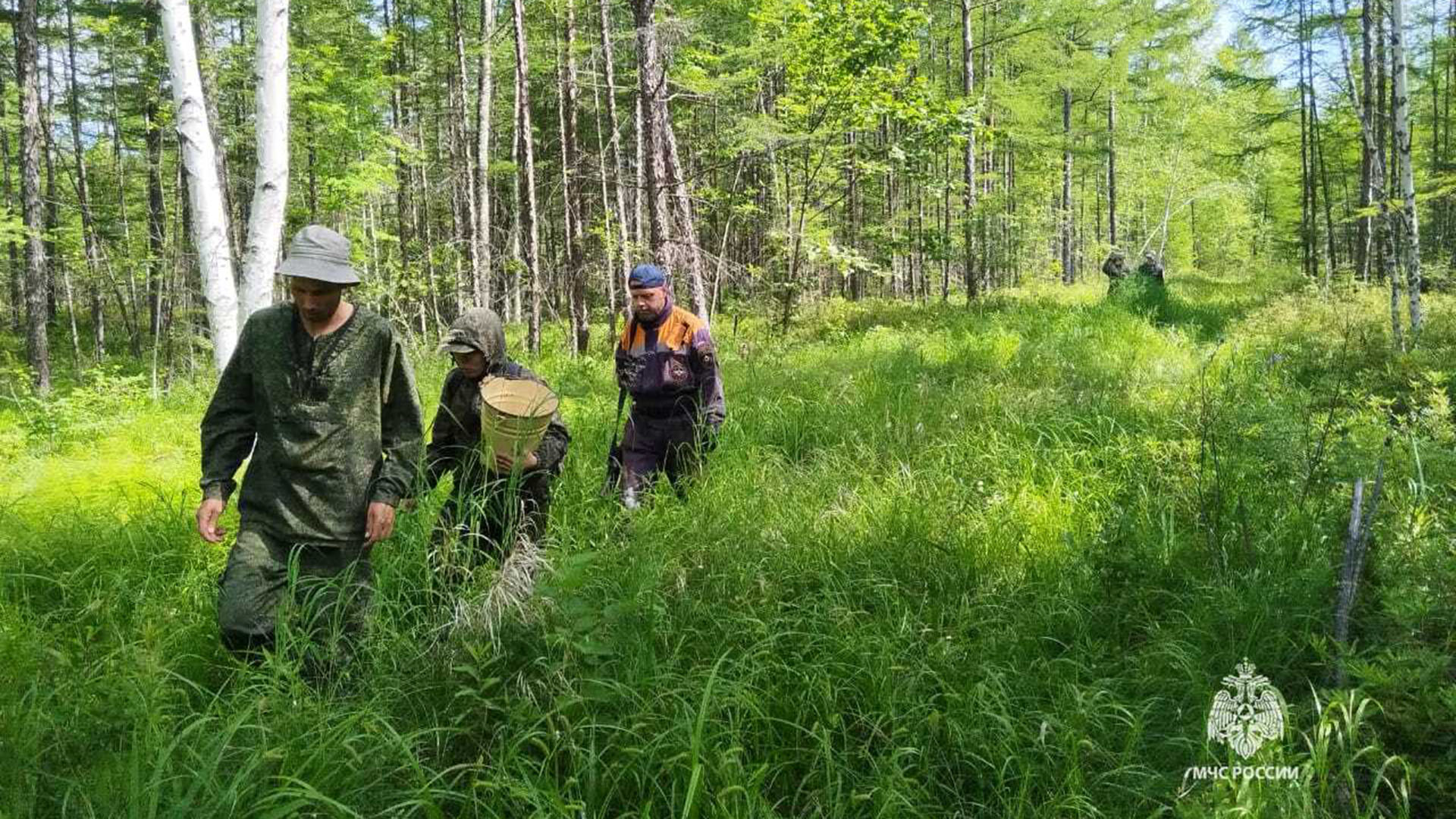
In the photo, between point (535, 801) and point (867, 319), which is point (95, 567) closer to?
point (535, 801)

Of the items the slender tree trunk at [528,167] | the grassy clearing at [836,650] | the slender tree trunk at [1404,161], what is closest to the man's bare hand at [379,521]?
the grassy clearing at [836,650]

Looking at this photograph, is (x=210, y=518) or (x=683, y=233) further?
(x=683, y=233)

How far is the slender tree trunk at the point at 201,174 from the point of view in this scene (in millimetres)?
5492

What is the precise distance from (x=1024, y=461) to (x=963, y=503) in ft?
3.10

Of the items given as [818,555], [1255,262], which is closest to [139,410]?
[818,555]

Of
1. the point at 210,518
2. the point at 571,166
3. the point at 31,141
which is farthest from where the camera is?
the point at 571,166

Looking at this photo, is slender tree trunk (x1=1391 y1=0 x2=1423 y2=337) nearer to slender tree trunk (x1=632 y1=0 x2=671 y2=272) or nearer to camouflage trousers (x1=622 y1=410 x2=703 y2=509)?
slender tree trunk (x1=632 y1=0 x2=671 y2=272)

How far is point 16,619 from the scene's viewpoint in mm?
3072

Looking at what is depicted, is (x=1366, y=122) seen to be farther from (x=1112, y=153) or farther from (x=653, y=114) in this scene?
(x=1112, y=153)

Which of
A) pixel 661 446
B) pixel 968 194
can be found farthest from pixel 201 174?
pixel 968 194

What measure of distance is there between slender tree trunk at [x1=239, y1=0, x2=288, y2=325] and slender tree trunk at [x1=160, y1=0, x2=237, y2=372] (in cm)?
44

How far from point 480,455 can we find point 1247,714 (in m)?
2.91

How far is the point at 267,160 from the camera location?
529 cm

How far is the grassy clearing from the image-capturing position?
6.43 feet
